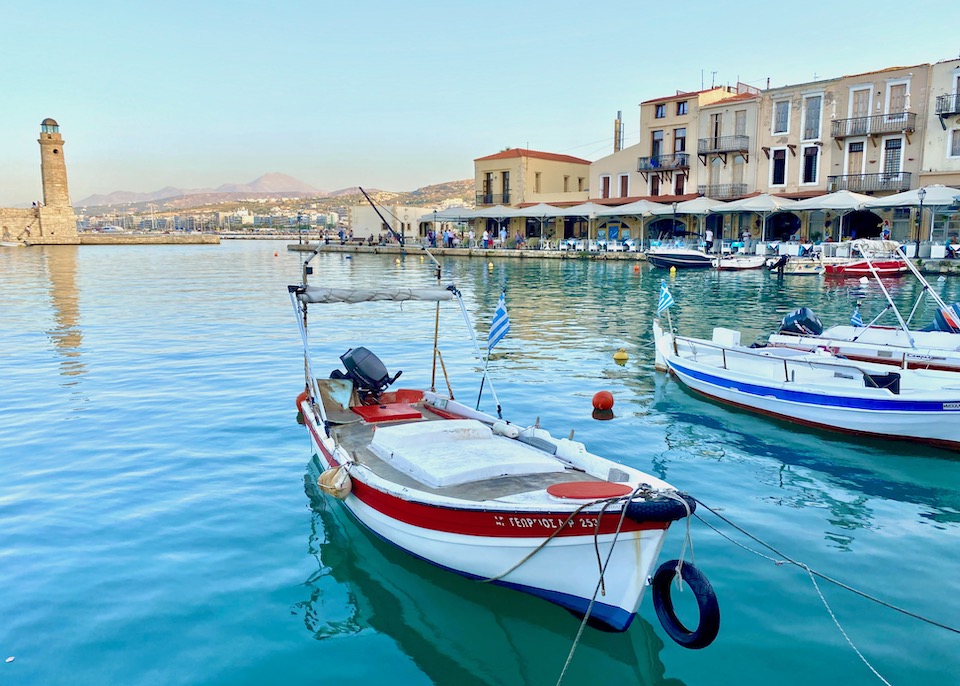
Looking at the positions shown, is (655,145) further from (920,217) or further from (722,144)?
(920,217)

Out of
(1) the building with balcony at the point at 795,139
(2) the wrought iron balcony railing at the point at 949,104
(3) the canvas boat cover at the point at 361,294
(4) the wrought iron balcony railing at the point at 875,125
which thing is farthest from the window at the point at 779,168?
(3) the canvas boat cover at the point at 361,294

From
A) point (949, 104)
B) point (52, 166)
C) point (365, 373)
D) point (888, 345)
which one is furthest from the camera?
point (52, 166)

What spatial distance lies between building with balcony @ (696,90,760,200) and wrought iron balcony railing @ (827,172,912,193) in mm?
6549

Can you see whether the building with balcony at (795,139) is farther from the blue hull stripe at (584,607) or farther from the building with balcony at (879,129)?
the blue hull stripe at (584,607)

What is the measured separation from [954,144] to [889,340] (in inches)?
1434

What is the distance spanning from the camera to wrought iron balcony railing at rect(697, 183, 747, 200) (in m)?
55.9

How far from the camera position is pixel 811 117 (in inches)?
2023

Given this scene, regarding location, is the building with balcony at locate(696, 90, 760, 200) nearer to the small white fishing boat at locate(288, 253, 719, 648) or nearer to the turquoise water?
the turquoise water

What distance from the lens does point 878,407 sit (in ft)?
39.1

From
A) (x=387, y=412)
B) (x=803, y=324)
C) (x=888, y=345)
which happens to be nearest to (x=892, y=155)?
(x=803, y=324)

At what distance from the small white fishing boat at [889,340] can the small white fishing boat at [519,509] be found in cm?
1015

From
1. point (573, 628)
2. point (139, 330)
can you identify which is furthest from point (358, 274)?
point (573, 628)

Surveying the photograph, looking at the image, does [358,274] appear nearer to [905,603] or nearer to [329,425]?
[329,425]

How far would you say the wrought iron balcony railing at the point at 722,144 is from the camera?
55.1 metres
